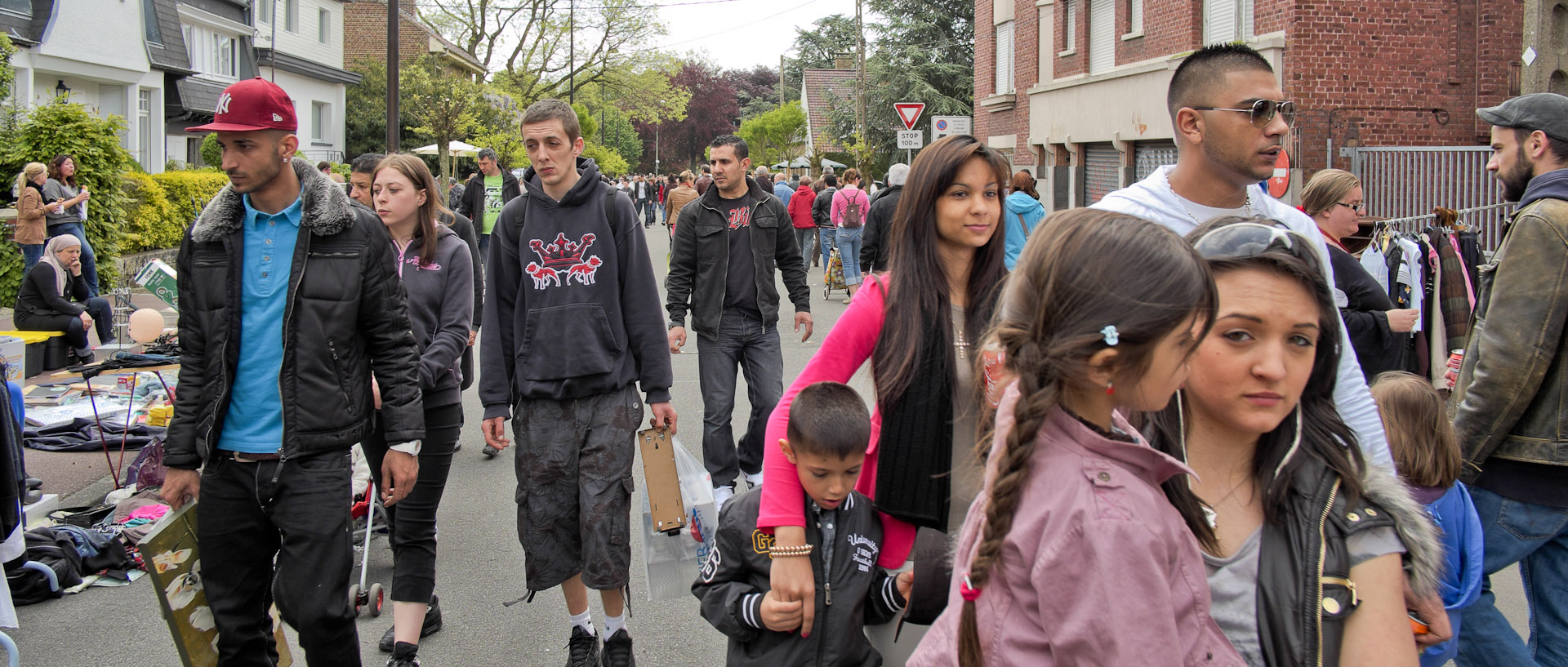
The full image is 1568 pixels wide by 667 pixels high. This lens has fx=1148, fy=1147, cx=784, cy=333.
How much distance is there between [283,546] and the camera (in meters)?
3.52

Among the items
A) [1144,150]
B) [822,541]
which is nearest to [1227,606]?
[822,541]

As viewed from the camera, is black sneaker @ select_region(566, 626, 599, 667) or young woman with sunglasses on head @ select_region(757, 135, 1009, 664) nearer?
young woman with sunglasses on head @ select_region(757, 135, 1009, 664)

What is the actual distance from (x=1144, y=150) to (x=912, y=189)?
20.0 metres

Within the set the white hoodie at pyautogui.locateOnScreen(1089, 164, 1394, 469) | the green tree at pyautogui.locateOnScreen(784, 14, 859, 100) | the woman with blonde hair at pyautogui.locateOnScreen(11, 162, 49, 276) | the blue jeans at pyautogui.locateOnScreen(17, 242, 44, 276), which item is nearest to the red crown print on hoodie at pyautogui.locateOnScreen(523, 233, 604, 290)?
the white hoodie at pyautogui.locateOnScreen(1089, 164, 1394, 469)

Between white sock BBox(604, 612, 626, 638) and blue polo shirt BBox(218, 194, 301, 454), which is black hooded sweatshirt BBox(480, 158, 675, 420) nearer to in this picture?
white sock BBox(604, 612, 626, 638)

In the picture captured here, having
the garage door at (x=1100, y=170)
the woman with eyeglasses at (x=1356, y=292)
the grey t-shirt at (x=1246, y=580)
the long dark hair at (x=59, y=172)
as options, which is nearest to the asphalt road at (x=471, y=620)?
the woman with eyeglasses at (x=1356, y=292)

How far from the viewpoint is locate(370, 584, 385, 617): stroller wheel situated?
5133mm

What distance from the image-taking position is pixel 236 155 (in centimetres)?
345

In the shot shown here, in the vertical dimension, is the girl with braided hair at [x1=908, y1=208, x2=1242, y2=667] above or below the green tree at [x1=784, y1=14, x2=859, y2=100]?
below

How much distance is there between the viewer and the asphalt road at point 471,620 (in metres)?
4.68

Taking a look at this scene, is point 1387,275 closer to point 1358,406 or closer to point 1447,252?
point 1447,252

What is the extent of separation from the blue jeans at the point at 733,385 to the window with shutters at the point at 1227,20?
13.5 m

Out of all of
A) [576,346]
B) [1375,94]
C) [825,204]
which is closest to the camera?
[576,346]

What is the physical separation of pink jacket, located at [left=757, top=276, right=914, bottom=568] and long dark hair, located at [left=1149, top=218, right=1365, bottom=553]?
90cm
